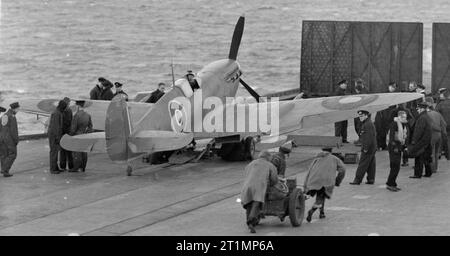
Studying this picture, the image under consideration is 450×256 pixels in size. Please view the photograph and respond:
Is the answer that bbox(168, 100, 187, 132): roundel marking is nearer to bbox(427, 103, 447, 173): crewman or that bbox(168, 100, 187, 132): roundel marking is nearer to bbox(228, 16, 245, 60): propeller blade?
bbox(228, 16, 245, 60): propeller blade

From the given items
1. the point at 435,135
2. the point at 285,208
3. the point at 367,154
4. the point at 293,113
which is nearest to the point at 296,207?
the point at 285,208

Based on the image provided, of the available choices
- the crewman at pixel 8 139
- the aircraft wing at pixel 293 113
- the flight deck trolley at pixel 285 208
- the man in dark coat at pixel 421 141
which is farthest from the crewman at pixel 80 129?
the flight deck trolley at pixel 285 208

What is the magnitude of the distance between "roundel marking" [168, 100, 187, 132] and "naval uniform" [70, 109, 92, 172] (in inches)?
79.9

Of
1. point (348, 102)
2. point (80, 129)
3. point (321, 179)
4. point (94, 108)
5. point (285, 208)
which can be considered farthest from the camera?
point (94, 108)

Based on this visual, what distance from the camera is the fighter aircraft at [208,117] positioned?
2011 cm

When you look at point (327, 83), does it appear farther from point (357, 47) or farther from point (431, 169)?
point (431, 169)

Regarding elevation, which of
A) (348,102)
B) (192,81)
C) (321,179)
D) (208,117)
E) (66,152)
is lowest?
(66,152)

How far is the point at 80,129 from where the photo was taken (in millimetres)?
21922

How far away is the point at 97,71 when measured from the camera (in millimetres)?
74125

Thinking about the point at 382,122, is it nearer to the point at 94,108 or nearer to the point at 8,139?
the point at 94,108

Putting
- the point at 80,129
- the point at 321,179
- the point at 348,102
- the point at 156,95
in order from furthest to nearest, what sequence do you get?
1. the point at 156,95
2. the point at 348,102
3. the point at 80,129
4. the point at 321,179

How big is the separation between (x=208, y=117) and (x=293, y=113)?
2172 mm

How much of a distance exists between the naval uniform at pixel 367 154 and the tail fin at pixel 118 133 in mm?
4686
